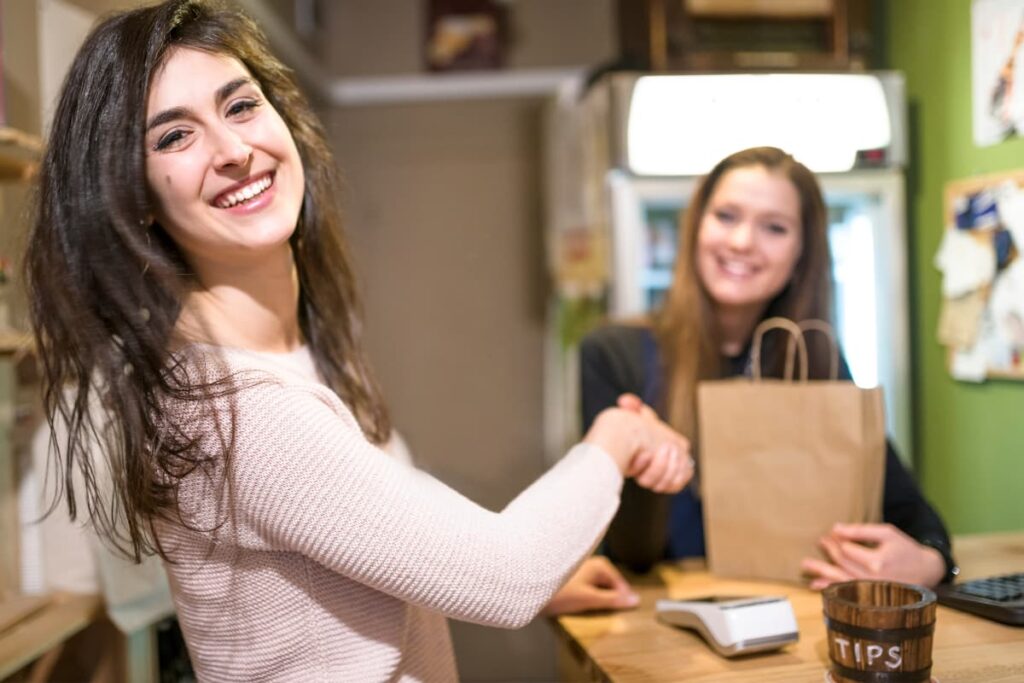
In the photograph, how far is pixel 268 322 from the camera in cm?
96

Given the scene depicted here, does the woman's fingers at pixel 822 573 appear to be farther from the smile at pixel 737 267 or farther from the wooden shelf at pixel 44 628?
the wooden shelf at pixel 44 628

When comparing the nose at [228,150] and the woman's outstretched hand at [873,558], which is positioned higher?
the nose at [228,150]

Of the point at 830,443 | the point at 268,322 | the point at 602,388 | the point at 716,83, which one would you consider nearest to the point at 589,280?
the point at 716,83

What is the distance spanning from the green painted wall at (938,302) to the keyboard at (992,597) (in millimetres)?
160

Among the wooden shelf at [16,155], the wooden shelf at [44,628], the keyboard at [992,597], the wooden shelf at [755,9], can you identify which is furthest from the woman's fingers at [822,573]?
the wooden shelf at [755,9]

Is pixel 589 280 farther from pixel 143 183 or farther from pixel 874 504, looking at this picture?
pixel 143 183

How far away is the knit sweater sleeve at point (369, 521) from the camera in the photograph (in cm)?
75

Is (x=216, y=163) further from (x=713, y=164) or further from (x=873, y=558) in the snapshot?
(x=873, y=558)

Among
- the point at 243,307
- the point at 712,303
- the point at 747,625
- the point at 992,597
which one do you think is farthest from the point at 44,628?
the point at 992,597

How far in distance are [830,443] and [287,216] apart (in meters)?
0.71

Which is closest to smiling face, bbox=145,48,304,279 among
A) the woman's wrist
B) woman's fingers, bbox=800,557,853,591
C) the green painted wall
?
the woman's wrist

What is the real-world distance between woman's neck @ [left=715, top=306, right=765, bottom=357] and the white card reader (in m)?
0.49

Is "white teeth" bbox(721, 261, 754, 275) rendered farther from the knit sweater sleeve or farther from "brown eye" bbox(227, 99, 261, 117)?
"brown eye" bbox(227, 99, 261, 117)

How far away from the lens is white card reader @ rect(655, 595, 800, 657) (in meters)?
0.88
